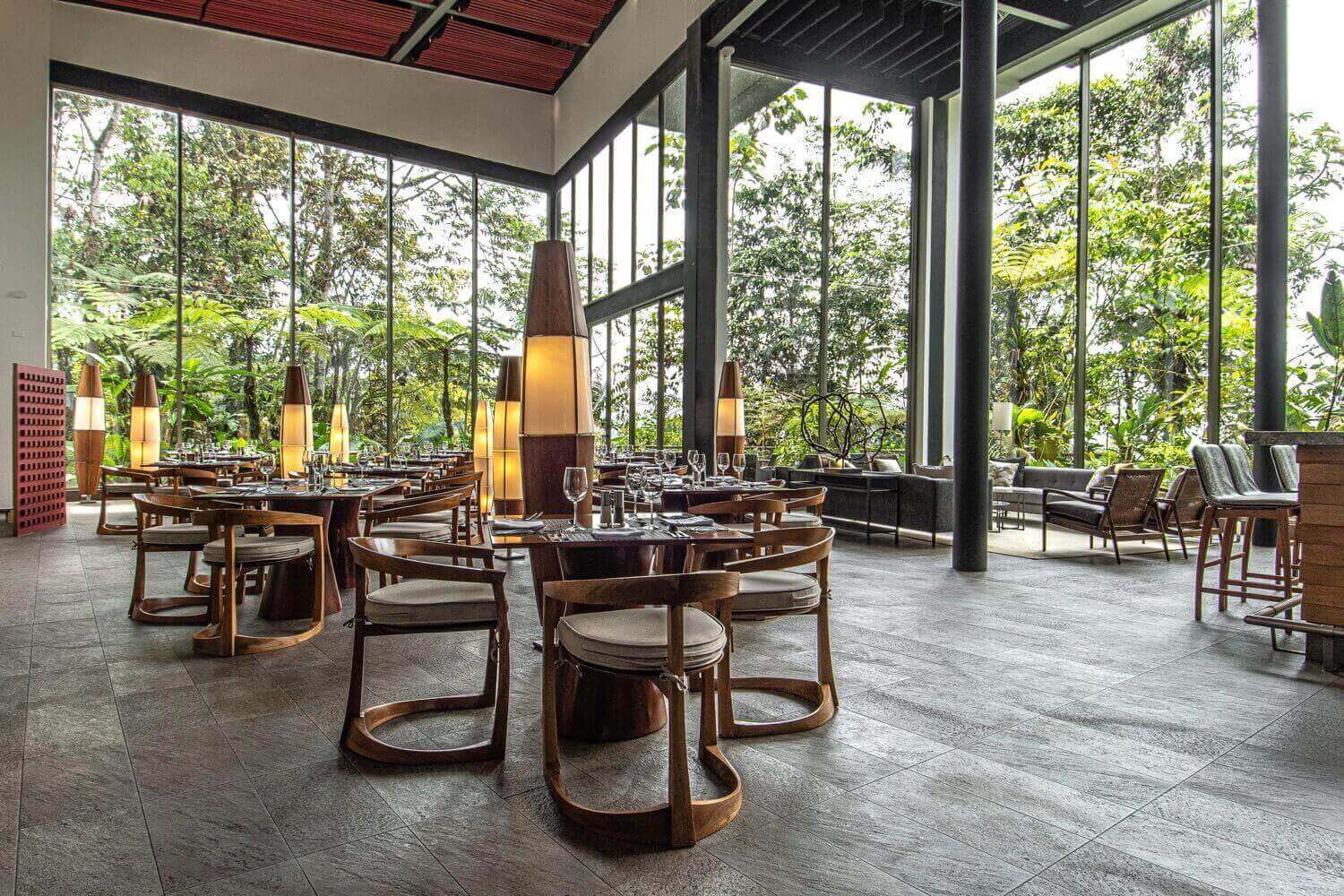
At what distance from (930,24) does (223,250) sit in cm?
1018

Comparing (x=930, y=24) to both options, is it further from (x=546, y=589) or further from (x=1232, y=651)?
(x=546, y=589)

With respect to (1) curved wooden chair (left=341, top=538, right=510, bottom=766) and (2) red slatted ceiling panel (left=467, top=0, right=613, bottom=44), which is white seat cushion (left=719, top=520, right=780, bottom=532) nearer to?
(1) curved wooden chair (left=341, top=538, right=510, bottom=766)

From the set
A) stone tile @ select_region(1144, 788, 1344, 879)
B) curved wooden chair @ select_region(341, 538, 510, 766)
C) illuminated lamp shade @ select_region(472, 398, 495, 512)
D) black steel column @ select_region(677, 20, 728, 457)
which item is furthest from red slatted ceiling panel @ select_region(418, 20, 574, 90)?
stone tile @ select_region(1144, 788, 1344, 879)

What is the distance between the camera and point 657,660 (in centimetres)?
213

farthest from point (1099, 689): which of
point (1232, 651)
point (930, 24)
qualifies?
point (930, 24)

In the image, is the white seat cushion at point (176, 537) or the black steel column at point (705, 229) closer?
the white seat cushion at point (176, 537)

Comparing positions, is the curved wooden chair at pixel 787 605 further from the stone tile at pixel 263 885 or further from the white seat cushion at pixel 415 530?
the white seat cushion at pixel 415 530

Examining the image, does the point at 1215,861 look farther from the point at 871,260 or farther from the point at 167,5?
the point at 167,5

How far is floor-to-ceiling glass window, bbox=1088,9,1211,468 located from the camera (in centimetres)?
877

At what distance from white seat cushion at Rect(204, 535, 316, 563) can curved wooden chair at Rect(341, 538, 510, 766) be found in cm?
148

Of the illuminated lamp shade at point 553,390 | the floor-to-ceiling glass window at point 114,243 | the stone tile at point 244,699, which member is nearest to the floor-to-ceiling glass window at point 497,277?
the floor-to-ceiling glass window at point 114,243

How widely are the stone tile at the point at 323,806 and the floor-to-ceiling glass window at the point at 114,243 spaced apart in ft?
35.0

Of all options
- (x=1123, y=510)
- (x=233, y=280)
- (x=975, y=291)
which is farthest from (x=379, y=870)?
(x=233, y=280)

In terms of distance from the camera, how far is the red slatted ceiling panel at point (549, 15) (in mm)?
10953
